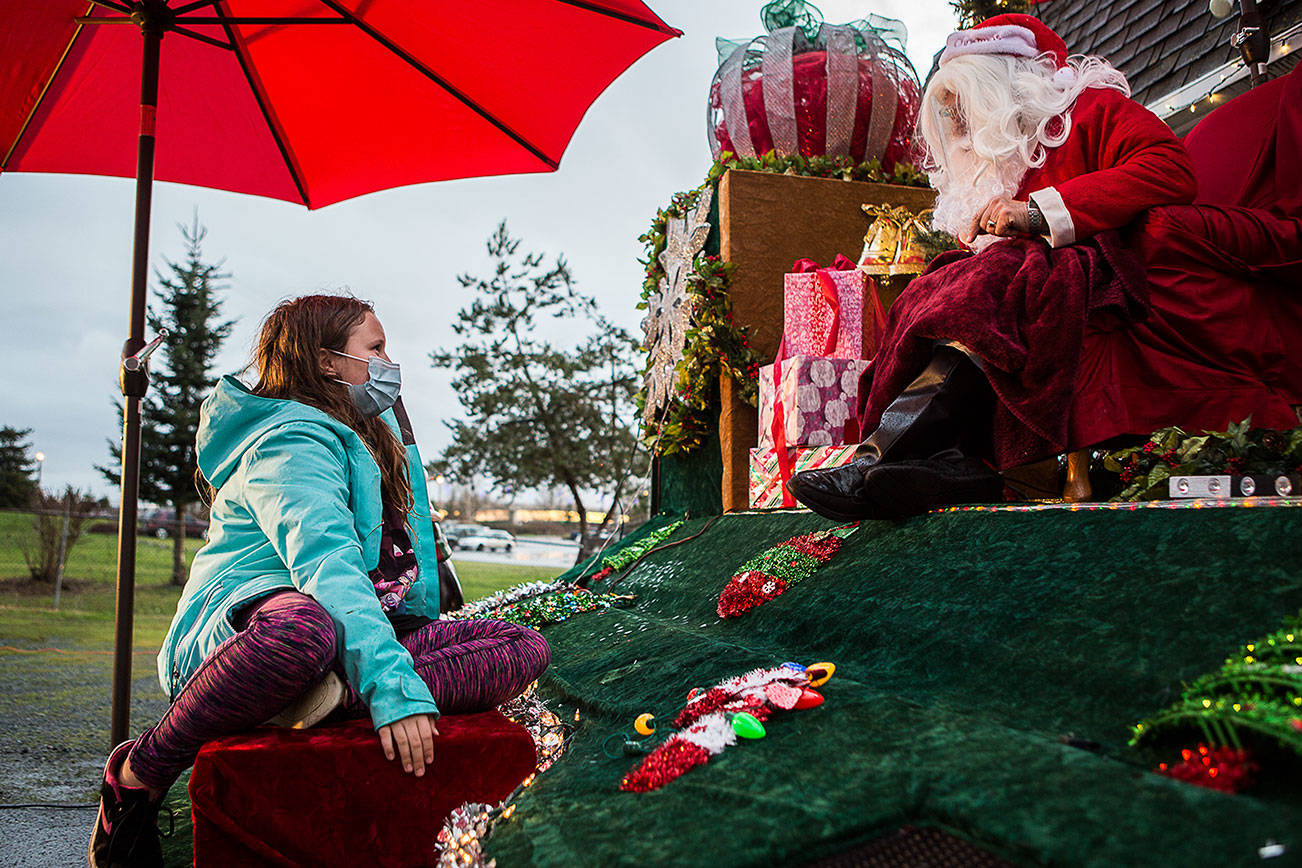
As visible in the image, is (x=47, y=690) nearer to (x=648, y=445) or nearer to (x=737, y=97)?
(x=648, y=445)

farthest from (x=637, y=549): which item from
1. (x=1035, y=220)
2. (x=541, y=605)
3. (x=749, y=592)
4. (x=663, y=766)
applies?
(x=663, y=766)

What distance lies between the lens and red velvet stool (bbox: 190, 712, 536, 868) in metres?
1.47

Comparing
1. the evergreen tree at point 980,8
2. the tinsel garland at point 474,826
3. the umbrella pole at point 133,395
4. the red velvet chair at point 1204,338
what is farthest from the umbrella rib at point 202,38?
the evergreen tree at point 980,8

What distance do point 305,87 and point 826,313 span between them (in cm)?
218

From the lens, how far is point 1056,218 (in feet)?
7.27

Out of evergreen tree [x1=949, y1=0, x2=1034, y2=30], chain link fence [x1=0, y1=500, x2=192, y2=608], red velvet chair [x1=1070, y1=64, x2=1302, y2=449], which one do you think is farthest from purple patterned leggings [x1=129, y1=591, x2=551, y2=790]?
chain link fence [x1=0, y1=500, x2=192, y2=608]

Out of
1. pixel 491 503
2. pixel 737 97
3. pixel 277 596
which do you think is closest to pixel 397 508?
pixel 277 596

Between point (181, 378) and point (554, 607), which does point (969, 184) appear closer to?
point (554, 607)

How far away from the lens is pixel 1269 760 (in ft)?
3.20

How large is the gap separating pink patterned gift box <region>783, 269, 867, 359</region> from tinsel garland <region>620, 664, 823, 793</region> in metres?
2.12

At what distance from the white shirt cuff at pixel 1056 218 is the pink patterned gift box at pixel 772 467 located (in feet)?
3.49

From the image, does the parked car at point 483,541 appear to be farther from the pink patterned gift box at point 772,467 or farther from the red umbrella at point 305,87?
the red umbrella at point 305,87

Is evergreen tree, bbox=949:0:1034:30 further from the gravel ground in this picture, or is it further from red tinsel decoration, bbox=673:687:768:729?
the gravel ground

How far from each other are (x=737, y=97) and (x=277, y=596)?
4.14 metres
